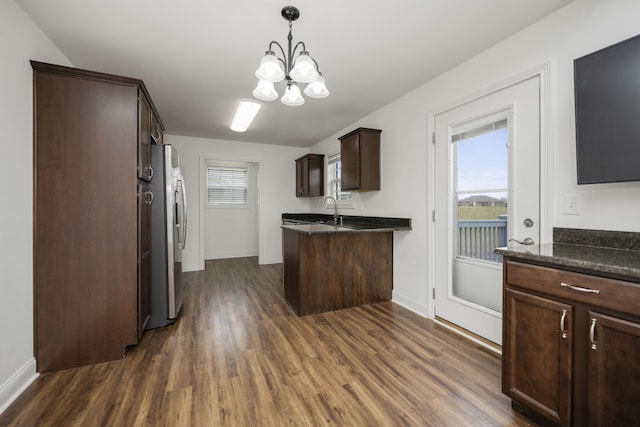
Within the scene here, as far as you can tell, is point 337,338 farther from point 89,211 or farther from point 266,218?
point 266,218

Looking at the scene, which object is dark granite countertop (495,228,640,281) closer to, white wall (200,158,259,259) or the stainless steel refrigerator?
the stainless steel refrigerator

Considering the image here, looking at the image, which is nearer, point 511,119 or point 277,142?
point 511,119

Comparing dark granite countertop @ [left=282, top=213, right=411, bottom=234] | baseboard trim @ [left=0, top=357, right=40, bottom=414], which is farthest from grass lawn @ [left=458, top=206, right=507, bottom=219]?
baseboard trim @ [left=0, top=357, right=40, bottom=414]

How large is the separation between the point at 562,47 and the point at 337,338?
266cm

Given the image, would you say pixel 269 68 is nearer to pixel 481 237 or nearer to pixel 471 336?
pixel 481 237

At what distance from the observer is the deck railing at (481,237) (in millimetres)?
2150

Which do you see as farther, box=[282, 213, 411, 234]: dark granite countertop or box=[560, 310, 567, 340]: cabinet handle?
box=[282, 213, 411, 234]: dark granite countertop

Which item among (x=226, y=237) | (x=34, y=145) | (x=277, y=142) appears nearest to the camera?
(x=34, y=145)

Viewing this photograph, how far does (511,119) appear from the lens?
6.59 feet

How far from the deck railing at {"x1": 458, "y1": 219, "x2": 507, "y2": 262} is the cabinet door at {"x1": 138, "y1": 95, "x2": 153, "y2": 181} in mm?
2791

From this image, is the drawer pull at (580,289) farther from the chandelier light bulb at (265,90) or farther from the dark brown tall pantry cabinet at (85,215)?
the dark brown tall pantry cabinet at (85,215)

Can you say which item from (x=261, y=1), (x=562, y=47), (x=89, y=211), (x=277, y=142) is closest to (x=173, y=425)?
(x=89, y=211)

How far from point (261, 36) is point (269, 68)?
666mm

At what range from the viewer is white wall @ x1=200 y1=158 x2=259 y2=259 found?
5881 mm
